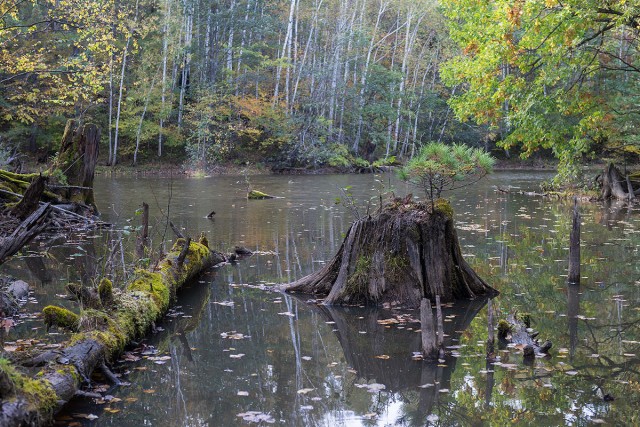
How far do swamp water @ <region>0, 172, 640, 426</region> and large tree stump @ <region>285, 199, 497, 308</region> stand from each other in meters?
Answer: 0.34

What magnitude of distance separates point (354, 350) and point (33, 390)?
3.37 m

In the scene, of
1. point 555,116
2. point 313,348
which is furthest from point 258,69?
point 313,348

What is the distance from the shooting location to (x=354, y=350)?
7.17 metres

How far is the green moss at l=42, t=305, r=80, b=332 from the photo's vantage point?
21.6 feet

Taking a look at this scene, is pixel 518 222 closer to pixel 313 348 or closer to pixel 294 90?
pixel 313 348

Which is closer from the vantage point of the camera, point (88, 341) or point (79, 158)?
point (88, 341)

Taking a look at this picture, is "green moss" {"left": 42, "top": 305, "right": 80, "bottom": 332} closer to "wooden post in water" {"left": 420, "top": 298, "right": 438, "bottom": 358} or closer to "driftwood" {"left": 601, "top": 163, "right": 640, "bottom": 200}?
"wooden post in water" {"left": 420, "top": 298, "right": 438, "bottom": 358}

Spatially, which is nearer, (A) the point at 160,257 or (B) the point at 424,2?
(A) the point at 160,257

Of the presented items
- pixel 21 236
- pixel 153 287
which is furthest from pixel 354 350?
pixel 21 236

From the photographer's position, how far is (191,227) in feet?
54.3

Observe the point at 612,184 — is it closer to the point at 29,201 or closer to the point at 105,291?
the point at 29,201

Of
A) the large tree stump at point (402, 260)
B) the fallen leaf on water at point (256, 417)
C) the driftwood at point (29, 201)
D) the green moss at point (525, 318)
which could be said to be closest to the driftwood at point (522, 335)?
the green moss at point (525, 318)

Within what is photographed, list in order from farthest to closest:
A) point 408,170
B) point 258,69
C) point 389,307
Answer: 1. point 258,69
2. point 408,170
3. point 389,307

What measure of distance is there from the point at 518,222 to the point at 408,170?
29.5 ft
